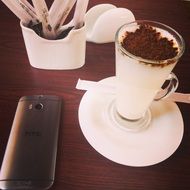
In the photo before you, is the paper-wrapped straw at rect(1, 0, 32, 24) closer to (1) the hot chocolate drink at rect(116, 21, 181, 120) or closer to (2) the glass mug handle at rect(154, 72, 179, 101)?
(1) the hot chocolate drink at rect(116, 21, 181, 120)

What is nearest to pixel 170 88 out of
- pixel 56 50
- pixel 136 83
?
pixel 136 83

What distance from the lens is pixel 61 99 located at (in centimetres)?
50

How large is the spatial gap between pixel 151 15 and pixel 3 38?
1.31 ft

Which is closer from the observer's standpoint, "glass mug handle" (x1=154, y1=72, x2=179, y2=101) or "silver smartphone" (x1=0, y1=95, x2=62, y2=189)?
"silver smartphone" (x1=0, y1=95, x2=62, y2=189)

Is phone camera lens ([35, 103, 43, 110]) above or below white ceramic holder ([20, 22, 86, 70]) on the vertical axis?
below

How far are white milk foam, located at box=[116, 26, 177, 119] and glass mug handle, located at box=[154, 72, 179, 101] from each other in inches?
0.9

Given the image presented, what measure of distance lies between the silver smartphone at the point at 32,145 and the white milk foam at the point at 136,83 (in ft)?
0.39

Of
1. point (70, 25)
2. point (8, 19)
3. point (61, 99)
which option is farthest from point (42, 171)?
point (8, 19)

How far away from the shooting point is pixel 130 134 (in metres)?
0.46

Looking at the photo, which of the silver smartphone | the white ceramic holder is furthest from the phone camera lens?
the white ceramic holder

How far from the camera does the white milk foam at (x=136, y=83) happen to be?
41cm

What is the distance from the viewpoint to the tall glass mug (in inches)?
15.7

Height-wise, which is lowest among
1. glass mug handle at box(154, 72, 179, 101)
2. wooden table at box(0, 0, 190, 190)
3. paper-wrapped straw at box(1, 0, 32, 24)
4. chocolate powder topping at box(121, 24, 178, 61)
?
wooden table at box(0, 0, 190, 190)

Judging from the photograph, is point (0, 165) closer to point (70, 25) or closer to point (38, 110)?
point (38, 110)
